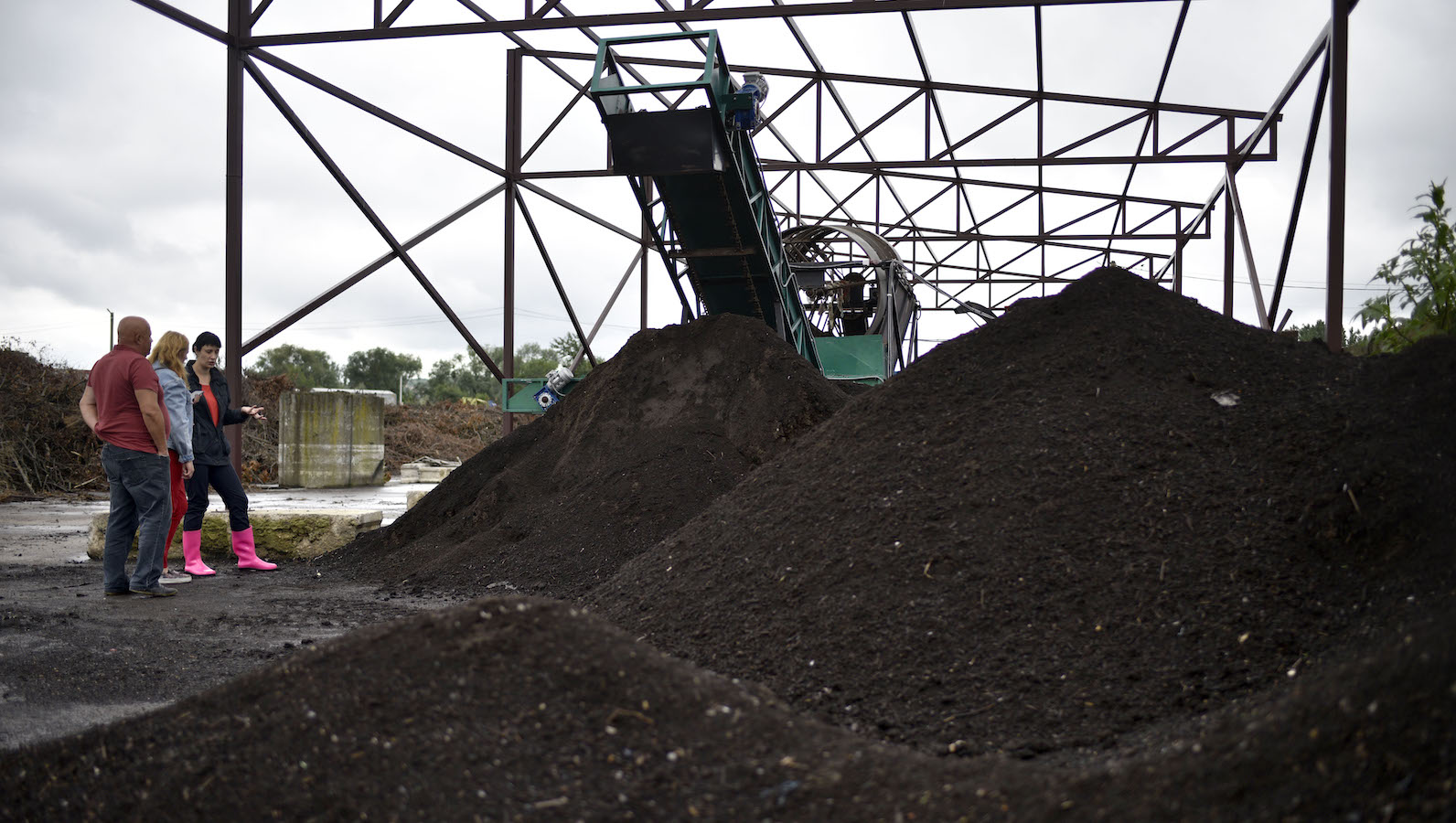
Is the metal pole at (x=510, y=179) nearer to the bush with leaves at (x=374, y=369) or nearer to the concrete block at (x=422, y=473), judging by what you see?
the concrete block at (x=422, y=473)

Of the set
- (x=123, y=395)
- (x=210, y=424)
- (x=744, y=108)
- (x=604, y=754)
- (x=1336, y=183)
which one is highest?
(x=744, y=108)

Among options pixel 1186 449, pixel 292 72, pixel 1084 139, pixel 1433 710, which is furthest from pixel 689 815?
pixel 1084 139

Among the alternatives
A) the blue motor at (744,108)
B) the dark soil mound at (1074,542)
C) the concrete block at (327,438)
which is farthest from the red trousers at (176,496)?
the concrete block at (327,438)

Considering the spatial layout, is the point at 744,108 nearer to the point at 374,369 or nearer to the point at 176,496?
the point at 176,496

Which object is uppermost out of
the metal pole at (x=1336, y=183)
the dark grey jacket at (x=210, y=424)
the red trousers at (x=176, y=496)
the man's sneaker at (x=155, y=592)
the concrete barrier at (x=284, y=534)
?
the metal pole at (x=1336, y=183)

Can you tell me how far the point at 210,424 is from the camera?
6.37 meters

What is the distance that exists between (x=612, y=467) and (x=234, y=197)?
15.2ft

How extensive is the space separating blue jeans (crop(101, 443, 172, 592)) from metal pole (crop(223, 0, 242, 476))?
3112mm

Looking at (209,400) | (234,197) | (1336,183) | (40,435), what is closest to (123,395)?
(209,400)

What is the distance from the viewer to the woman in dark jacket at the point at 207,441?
6.30 metres

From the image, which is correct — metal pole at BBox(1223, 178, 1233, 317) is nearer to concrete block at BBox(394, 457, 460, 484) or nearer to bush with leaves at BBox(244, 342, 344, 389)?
concrete block at BBox(394, 457, 460, 484)

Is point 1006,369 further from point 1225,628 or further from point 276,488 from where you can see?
point 276,488

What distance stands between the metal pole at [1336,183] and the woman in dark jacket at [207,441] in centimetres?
799

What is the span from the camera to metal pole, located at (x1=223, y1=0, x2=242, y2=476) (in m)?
8.54
